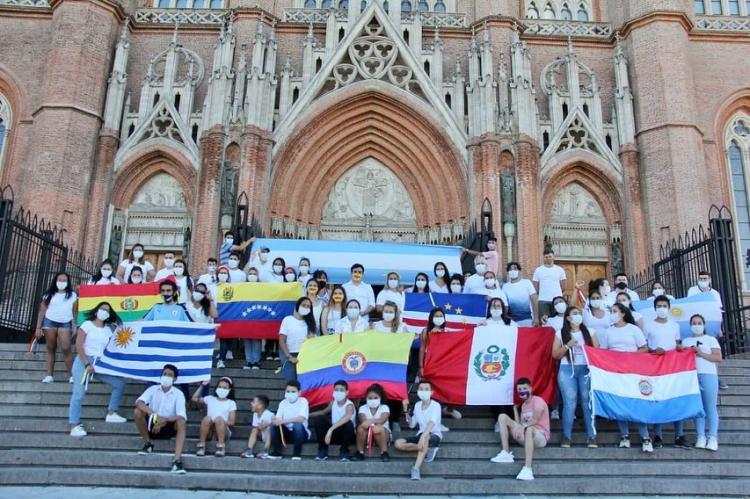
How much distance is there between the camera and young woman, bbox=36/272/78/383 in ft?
34.5

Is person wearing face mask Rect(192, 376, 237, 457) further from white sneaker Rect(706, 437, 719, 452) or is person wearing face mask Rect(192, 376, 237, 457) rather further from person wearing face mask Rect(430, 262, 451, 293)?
white sneaker Rect(706, 437, 719, 452)

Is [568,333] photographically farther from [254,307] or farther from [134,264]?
[134,264]

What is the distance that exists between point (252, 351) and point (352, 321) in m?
2.24

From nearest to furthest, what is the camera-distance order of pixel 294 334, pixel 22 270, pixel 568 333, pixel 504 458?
pixel 504 458, pixel 568 333, pixel 294 334, pixel 22 270

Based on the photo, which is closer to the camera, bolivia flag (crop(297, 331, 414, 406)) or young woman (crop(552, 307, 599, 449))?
young woman (crop(552, 307, 599, 449))

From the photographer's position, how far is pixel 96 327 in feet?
31.2

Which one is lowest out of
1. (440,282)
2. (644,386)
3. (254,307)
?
(644,386)

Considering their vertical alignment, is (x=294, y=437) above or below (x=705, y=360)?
below

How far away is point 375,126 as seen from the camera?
20797 mm

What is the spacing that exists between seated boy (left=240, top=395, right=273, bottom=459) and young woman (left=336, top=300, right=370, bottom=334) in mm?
1897

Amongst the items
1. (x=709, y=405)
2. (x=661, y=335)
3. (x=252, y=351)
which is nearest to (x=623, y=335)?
(x=661, y=335)

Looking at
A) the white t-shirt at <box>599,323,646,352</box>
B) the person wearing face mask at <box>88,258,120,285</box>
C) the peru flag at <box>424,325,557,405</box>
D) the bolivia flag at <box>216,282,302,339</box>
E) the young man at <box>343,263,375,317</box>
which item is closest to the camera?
the white t-shirt at <box>599,323,646,352</box>

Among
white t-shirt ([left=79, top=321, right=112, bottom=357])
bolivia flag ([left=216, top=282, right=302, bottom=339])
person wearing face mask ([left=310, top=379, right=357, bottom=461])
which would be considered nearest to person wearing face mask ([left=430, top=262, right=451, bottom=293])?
bolivia flag ([left=216, top=282, right=302, bottom=339])

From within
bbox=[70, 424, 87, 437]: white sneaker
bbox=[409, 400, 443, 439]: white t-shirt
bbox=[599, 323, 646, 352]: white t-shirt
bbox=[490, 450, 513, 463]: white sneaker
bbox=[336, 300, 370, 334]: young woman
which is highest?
bbox=[336, 300, 370, 334]: young woman
